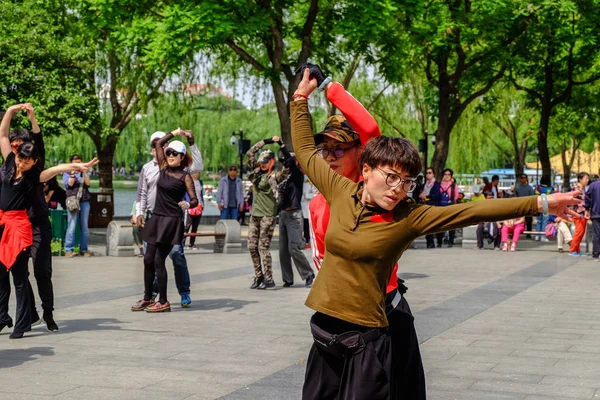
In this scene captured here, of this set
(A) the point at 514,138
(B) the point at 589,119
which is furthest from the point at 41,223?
(A) the point at 514,138

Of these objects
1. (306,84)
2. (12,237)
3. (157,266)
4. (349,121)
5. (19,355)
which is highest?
(306,84)

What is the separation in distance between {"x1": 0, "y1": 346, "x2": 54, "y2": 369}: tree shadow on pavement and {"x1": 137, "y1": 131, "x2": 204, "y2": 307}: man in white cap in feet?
8.83

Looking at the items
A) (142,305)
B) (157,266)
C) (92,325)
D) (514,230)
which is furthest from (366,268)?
(514,230)

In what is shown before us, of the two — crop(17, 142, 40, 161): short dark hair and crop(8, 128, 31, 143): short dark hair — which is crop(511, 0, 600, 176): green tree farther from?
crop(17, 142, 40, 161): short dark hair

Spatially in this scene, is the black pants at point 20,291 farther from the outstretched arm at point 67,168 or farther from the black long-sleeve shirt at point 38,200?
the outstretched arm at point 67,168

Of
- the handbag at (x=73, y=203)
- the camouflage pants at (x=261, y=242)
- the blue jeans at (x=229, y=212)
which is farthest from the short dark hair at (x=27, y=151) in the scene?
the blue jeans at (x=229, y=212)

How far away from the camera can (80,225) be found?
56.4ft

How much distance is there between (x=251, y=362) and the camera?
7.11 meters

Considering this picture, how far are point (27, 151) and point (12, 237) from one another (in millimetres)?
715

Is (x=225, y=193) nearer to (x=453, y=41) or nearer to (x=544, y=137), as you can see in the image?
(x=453, y=41)

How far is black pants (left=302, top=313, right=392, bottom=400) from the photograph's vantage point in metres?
3.67

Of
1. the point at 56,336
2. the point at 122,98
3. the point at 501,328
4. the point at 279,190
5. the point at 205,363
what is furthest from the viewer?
the point at 122,98

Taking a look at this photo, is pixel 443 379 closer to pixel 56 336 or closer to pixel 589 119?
pixel 56 336

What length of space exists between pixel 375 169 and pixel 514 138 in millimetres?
43212
